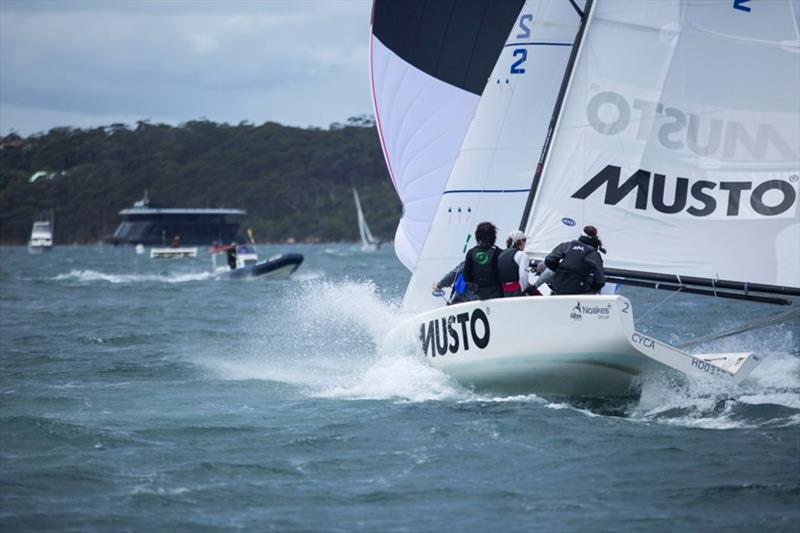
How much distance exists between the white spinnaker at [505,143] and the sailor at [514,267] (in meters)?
1.63

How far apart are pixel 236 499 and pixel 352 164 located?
126 m

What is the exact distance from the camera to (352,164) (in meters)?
133

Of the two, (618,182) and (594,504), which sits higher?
(618,182)

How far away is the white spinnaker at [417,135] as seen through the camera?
15086mm

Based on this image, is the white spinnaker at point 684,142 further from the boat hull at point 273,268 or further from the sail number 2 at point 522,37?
the boat hull at point 273,268

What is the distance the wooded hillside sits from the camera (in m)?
128

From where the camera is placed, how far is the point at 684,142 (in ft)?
37.5

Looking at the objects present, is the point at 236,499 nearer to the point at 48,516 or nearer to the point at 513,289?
the point at 48,516

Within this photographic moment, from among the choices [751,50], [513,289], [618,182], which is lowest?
[513,289]

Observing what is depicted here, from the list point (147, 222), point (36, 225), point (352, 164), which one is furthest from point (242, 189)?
point (36, 225)

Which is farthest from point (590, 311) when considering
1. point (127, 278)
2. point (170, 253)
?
point (170, 253)

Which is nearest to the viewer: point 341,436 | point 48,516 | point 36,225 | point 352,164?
point 48,516

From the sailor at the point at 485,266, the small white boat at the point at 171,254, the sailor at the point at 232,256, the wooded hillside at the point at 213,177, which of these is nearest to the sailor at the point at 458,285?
the sailor at the point at 485,266

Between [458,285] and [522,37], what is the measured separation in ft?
8.32
